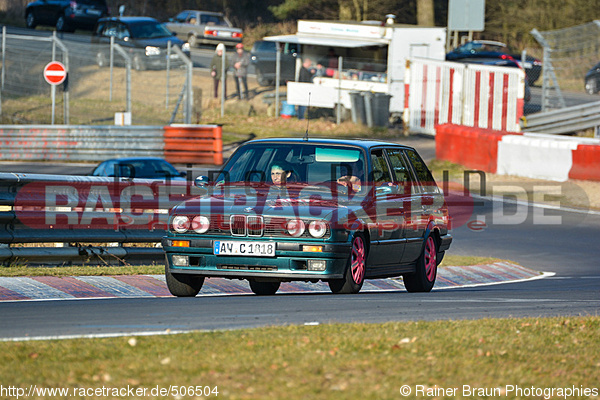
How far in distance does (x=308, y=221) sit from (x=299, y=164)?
46.9 inches

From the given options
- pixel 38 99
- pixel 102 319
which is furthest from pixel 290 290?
pixel 38 99

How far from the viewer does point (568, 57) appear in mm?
31047

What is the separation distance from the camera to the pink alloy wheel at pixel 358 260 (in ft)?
29.5

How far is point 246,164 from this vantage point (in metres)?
9.91

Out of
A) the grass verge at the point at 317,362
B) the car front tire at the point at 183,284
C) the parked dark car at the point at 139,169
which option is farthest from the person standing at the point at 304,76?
the grass verge at the point at 317,362

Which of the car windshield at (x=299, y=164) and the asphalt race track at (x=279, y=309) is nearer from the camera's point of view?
the asphalt race track at (x=279, y=309)

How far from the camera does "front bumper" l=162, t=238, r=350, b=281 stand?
8.61 metres

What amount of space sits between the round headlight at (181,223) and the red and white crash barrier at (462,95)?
22.3 meters

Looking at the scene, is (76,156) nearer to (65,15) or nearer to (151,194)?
(151,194)

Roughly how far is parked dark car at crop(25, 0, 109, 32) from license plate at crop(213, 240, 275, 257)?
158ft

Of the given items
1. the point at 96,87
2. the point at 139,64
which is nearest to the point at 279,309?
the point at 139,64

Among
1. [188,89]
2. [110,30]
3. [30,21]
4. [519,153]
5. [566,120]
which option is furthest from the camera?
[30,21]

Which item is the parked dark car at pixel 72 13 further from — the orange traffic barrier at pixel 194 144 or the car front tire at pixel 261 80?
the orange traffic barrier at pixel 194 144

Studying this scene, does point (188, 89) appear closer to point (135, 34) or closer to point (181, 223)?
point (135, 34)
